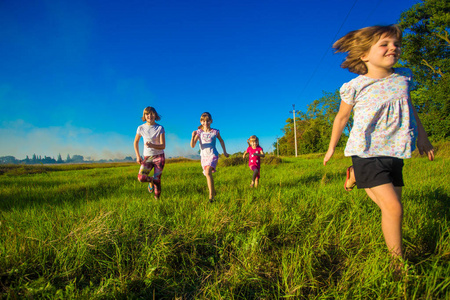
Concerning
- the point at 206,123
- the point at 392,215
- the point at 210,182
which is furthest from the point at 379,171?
the point at 206,123

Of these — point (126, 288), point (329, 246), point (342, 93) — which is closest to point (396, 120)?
point (342, 93)

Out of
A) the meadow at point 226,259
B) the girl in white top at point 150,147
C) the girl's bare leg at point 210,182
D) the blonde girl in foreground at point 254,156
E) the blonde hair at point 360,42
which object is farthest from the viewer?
the blonde girl in foreground at point 254,156

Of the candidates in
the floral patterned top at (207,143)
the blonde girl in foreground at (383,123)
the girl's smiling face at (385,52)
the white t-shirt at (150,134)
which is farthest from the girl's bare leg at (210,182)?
the girl's smiling face at (385,52)

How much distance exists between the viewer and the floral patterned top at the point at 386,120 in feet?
5.98

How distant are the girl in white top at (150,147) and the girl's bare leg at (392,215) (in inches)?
155

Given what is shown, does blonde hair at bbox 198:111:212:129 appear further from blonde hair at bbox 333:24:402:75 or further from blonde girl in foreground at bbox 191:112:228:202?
blonde hair at bbox 333:24:402:75

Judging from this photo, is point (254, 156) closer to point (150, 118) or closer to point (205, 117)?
point (205, 117)

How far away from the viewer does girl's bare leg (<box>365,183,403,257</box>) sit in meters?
1.67

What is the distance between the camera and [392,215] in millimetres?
1682

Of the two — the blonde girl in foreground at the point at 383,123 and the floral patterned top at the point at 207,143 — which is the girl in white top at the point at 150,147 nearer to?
the floral patterned top at the point at 207,143

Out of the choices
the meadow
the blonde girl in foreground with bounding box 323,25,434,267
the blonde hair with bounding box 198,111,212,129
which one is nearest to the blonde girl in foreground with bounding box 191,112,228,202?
the blonde hair with bounding box 198,111,212,129

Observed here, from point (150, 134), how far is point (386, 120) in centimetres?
421

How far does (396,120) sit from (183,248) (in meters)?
2.28

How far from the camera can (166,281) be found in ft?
5.26
